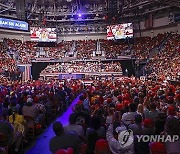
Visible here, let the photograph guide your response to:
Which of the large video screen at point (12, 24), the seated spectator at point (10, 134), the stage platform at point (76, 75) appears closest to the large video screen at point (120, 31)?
the stage platform at point (76, 75)

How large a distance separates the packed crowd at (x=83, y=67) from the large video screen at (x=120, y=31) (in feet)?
23.6

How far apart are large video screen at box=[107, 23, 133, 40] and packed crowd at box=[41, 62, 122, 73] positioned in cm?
719

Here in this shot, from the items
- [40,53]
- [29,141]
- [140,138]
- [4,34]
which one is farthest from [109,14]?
[140,138]

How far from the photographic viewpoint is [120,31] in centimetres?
4716

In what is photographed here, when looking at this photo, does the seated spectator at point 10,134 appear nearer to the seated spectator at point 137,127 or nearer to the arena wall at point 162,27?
the seated spectator at point 137,127

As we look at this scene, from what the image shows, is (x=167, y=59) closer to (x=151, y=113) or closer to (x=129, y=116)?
(x=151, y=113)

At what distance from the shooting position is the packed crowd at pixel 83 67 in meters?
40.2

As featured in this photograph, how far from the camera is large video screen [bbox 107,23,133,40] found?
46619mm

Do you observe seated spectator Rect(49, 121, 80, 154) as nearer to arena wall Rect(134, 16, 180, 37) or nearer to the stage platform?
the stage platform

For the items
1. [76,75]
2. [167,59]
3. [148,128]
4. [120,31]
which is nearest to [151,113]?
[148,128]

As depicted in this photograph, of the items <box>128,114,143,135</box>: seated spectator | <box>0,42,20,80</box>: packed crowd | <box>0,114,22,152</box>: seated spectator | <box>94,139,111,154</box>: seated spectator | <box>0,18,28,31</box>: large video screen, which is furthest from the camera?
<box>0,18,28,31</box>: large video screen

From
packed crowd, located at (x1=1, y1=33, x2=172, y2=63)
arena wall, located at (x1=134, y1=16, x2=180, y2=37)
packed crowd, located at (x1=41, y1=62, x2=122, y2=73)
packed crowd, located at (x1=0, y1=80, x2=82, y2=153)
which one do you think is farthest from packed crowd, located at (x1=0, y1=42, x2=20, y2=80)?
arena wall, located at (x1=134, y1=16, x2=180, y2=37)

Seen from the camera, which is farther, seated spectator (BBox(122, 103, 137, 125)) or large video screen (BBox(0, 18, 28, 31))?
large video screen (BBox(0, 18, 28, 31))

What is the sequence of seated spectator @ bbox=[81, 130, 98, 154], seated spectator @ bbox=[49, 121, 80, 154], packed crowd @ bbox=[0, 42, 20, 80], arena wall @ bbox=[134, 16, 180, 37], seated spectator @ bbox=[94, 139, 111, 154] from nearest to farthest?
1. seated spectator @ bbox=[94, 139, 111, 154]
2. seated spectator @ bbox=[49, 121, 80, 154]
3. seated spectator @ bbox=[81, 130, 98, 154]
4. packed crowd @ bbox=[0, 42, 20, 80]
5. arena wall @ bbox=[134, 16, 180, 37]
